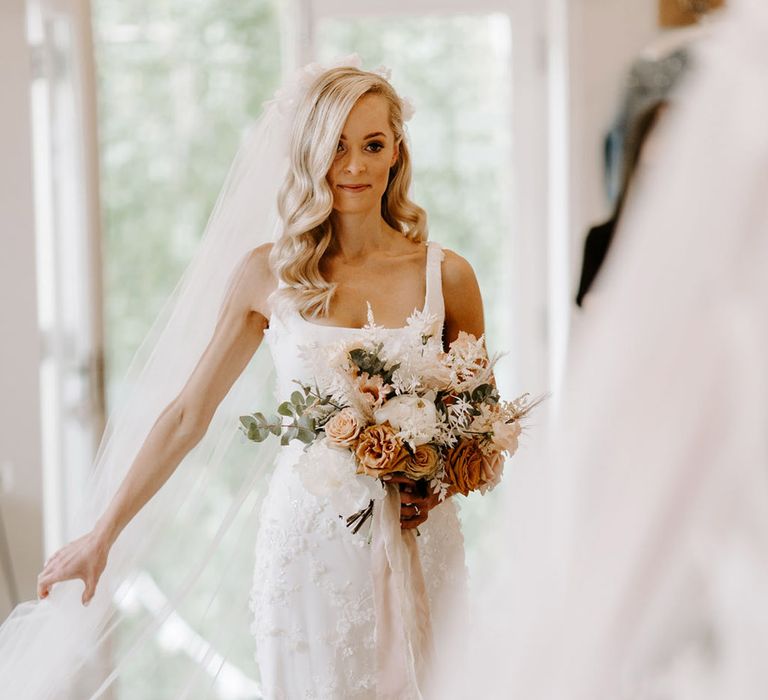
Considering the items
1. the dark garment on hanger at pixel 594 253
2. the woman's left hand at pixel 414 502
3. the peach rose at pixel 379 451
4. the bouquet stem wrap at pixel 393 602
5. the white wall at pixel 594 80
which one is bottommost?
the bouquet stem wrap at pixel 393 602

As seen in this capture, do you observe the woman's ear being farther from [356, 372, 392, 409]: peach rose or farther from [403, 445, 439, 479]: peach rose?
[403, 445, 439, 479]: peach rose

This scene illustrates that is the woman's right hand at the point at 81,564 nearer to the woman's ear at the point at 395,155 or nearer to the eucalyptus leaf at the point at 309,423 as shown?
the eucalyptus leaf at the point at 309,423

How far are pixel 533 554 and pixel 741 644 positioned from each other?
114 millimetres

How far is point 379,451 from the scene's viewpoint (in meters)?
1.97

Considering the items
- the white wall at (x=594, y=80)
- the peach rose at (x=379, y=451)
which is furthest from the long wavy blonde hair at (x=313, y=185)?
the white wall at (x=594, y=80)

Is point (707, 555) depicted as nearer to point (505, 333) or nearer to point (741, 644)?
point (741, 644)

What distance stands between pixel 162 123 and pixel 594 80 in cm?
158

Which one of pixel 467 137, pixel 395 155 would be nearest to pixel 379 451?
pixel 395 155

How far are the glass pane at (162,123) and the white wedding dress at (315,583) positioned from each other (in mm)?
1951

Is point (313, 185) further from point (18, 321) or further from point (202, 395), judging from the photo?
point (18, 321)

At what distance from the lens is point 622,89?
4.15 meters

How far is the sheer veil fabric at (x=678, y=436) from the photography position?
560 mm

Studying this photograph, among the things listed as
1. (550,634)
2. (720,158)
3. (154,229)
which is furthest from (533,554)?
(154,229)

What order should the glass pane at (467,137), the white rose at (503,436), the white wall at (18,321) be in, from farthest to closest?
the glass pane at (467,137) < the white wall at (18,321) < the white rose at (503,436)
